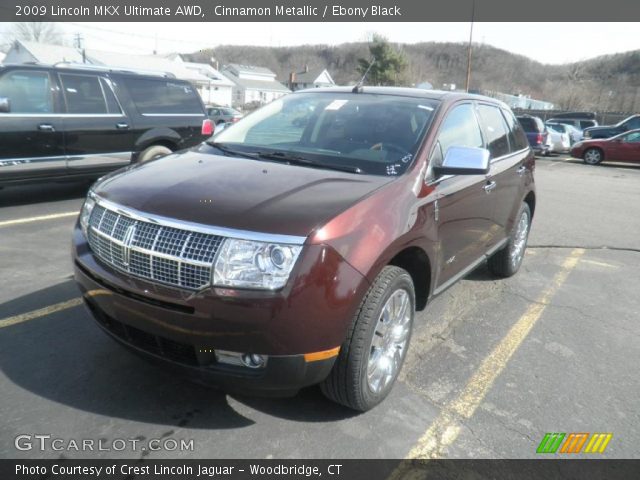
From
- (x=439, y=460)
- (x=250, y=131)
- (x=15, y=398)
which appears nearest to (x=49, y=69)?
(x=250, y=131)

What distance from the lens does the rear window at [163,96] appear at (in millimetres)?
7852

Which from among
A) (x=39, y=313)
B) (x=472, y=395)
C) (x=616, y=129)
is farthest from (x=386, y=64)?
(x=472, y=395)

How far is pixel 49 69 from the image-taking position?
22.5ft

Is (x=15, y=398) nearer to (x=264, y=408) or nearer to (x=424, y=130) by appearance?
(x=264, y=408)

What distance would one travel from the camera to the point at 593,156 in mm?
19625

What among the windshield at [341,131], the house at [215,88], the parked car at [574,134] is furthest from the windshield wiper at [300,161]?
the house at [215,88]

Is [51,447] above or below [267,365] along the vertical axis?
below

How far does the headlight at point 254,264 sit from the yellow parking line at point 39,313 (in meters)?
2.17

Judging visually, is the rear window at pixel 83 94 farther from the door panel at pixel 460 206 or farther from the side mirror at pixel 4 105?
the door panel at pixel 460 206

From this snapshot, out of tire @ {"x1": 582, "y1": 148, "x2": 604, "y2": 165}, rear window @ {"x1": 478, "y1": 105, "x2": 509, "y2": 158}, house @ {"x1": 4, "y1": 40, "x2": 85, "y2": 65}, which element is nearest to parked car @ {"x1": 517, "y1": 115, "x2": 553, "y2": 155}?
tire @ {"x1": 582, "y1": 148, "x2": 604, "y2": 165}

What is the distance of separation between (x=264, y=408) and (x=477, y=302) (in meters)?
2.52

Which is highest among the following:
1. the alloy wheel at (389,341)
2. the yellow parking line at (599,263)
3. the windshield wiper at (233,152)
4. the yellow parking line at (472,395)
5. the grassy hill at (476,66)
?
the grassy hill at (476,66)

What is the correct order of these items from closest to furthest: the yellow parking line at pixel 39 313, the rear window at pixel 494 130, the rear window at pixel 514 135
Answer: the yellow parking line at pixel 39 313 → the rear window at pixel 494 130 → the rear window at pixel 514 135

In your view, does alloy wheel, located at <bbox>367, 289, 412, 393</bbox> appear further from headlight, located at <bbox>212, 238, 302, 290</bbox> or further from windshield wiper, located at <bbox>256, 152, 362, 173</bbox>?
windshield wiper, located at <bbox>256, 152, 362, 173</bbox>
